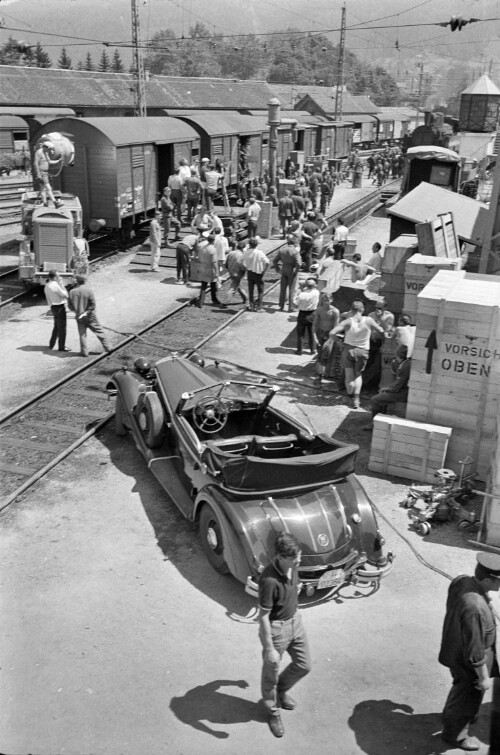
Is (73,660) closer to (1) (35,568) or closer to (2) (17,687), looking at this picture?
(2) (17,687)

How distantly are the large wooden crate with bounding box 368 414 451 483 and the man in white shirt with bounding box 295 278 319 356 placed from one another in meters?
4.46

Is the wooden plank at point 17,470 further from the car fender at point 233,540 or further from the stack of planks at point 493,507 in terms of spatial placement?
the stack of planks at point 493,507

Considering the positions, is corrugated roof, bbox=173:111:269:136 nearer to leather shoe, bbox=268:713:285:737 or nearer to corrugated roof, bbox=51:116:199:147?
corrugated roof, bbox=51:116:199:147

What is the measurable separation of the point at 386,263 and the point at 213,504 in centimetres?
817

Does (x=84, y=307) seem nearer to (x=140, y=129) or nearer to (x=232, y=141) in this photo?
(x=140, y=129)

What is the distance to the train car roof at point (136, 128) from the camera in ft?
73.2

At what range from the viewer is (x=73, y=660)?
6.62 metres

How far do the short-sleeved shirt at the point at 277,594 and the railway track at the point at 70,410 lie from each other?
15.0 ft

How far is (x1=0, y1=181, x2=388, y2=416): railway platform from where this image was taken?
13.4m

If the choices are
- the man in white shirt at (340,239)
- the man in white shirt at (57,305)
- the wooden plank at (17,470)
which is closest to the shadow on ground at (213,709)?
the wooden plank at (17,470)

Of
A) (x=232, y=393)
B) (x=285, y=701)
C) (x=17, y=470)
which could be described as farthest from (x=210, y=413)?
(x=285, y=701)

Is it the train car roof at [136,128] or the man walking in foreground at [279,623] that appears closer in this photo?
the man walking in foreground at [279,623]

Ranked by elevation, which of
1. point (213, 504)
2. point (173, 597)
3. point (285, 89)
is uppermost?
point (285, 89)

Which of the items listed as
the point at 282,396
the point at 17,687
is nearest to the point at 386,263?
the point at 282,396
